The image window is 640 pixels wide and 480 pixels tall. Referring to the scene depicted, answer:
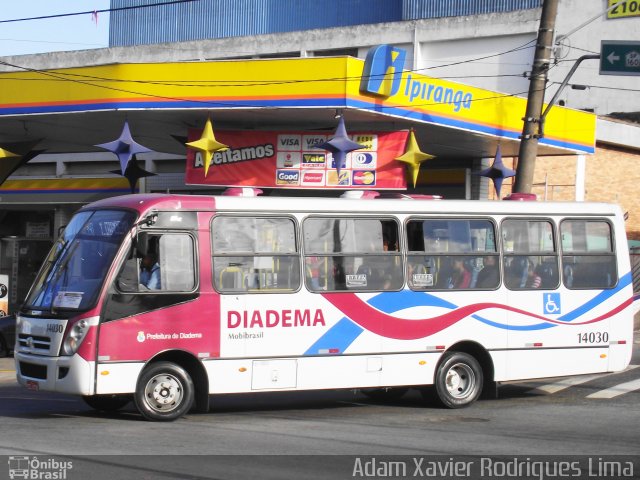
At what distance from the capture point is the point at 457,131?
24609 mm

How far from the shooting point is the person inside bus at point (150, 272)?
476 inches

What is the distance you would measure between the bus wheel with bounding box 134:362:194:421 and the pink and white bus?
0.06ft

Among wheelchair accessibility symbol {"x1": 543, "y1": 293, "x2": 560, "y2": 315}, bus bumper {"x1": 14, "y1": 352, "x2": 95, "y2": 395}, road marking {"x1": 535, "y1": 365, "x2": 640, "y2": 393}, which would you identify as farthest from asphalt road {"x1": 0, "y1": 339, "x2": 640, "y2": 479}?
wheelchair accessibility symbol {"x1": 543, "y1": 293, "x2": 560, "y2": 315}

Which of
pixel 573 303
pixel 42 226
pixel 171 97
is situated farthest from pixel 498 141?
pixel 42 226

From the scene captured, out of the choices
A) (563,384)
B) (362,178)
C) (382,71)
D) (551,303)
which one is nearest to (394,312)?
(551,303)

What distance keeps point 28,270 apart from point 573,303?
25.1m

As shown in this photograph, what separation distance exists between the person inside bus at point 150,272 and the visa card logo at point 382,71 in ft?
32.9

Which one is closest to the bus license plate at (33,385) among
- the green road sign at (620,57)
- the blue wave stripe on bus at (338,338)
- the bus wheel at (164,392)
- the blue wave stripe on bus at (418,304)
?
the bus wheel at (164,392)

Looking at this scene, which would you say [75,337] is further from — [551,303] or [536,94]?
[536,94]

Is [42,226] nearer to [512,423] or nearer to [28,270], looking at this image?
[28,270]

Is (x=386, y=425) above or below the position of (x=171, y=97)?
below

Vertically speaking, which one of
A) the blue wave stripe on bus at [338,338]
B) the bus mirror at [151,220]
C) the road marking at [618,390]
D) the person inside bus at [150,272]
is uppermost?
the bus mirror at [151,220]

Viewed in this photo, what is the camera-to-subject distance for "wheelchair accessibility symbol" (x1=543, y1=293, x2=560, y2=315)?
1466 centimetres

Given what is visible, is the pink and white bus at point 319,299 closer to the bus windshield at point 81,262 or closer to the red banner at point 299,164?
the bus windshield at point 81,262
